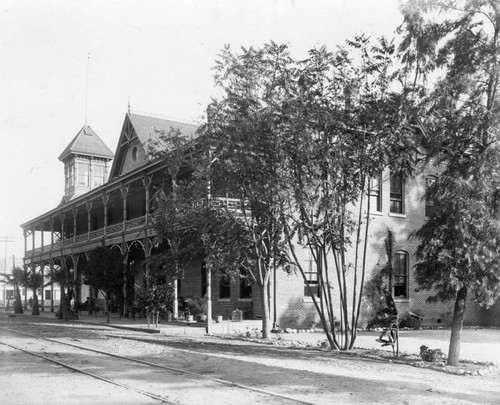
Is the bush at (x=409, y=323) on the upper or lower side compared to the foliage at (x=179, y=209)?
lower

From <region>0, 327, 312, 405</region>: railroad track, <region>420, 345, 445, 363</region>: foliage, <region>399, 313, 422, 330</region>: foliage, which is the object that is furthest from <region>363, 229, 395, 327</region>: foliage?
<region>0, 327, 312, 405</region>: railroad track

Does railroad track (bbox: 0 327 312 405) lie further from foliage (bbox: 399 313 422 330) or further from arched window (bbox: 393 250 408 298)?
arched window (bbox: 393 250 408 298)

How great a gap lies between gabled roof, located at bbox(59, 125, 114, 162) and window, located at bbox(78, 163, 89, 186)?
37.8 inches

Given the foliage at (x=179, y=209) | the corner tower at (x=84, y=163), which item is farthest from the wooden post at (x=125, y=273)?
the corner tower at (x=84, y=163)

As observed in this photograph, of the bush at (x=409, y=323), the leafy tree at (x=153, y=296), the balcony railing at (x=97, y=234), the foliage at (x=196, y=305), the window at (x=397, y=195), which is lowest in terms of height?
the bush at (x=409, y=323)

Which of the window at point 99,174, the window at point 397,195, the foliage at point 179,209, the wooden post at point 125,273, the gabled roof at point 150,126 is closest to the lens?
the foliage at point 179,209

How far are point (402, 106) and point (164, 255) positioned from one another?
10386mm

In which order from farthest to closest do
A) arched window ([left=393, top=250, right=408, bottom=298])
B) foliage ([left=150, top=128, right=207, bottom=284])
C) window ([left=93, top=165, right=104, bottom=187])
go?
window ([left=93, top=165, right=104, bottom=187]), arched window ([left=393, top=250, right=408, bottom=298]), foliage ([left=150, top=128, right=207, bottom=284])

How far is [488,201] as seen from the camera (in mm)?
12406

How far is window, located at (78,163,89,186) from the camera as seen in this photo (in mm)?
44438

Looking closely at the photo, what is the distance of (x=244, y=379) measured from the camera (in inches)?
392

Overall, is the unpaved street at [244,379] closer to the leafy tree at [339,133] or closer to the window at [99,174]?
the leafy tree at [339,133]

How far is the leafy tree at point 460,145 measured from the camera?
40.0 feet

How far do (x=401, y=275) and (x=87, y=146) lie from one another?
92.9ft
